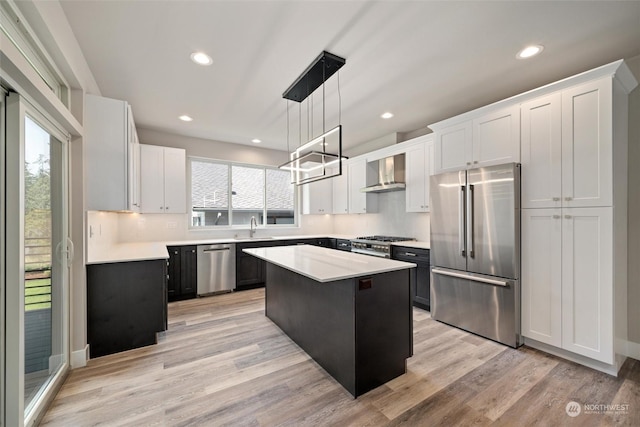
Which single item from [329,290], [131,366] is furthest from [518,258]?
[131,366]

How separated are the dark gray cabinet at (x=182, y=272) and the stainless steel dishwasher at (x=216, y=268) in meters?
0.09

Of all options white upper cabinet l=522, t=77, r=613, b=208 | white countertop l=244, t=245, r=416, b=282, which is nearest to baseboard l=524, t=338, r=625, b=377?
white upper cabinet l=522, t=77, r=613, b=208

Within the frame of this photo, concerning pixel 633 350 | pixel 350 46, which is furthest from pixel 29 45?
pixel 633 350

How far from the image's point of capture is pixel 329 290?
2238 millimetres

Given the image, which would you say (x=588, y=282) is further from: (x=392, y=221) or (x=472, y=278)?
(x=392, y=221)

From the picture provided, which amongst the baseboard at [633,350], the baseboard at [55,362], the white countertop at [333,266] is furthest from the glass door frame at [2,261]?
the baseboard at [633,350]

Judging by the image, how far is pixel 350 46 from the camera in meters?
2.29

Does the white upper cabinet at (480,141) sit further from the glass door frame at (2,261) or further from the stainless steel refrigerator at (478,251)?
the glass door frame at (2,261)

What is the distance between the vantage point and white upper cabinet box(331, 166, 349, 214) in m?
5.54

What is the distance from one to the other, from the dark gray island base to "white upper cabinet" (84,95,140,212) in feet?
6.83

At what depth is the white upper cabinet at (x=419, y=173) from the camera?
154 inches

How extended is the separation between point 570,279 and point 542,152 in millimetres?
1158

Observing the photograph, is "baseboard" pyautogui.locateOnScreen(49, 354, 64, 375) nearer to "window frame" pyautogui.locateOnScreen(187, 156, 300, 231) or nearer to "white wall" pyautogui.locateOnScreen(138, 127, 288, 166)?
"window frame" pyautogui.locateOnScreen(187, 156, 300, 231)

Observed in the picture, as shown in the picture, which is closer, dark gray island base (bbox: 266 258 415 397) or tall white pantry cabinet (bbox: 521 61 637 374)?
dark gray island base (bbox: 266 258 415 397)
